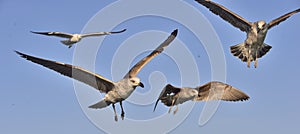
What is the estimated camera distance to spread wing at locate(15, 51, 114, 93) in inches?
589

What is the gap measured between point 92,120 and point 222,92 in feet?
15.5

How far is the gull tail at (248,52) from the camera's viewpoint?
19.2 m

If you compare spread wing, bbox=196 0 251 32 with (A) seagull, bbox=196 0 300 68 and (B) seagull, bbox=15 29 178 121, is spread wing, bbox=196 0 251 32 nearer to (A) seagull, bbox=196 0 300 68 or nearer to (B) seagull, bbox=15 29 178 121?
(A) seagull, bbox=196 0 300 68

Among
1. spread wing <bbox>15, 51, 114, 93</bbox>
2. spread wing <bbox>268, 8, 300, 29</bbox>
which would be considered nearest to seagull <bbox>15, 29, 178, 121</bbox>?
spread wing <bbox>15, 51, 114, 93</bbox>

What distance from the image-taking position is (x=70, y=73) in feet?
49.8

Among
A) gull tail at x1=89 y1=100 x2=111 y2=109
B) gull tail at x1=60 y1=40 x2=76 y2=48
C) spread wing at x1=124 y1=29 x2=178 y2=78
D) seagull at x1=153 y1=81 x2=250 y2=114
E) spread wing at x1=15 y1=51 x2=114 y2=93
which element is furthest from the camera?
gull tail at x1=60 y1=40 x2=76 y2=48

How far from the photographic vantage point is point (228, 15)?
768 inches

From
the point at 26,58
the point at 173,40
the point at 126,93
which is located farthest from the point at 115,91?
the point at 173,40

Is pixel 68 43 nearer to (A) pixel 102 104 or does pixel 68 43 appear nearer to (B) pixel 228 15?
(A) pixel 102 104

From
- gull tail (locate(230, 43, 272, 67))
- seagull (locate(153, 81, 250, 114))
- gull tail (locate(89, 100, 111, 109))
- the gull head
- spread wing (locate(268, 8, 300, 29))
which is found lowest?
gull tail (locate(89, 100, 111, 109))

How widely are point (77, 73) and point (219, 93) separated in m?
5.51

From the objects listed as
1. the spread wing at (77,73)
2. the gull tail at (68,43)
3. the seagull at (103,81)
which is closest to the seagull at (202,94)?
the seagull at (103,81)

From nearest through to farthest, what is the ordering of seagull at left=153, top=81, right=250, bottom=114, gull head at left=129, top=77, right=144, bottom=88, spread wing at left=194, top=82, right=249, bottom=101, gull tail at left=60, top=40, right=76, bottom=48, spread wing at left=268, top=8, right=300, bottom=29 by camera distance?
gull head at left=129, top=77, right=144, bottom=88
seagull at left=153, top=81, right=250, bottom=114
spread wing at left=194, top=82, right=249, bottom=101
spread wing at left=268, top=8, right=300, bottom=29
gull tail at left=60, top=40, right=76, bottom=48

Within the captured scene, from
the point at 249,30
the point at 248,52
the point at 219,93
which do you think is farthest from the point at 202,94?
the point at 249,30
